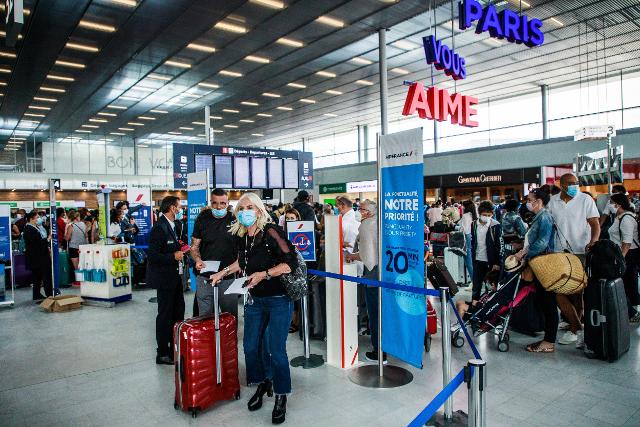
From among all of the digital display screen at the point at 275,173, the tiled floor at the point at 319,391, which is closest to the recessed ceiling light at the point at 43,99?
the digital display screen at the point at 275,173

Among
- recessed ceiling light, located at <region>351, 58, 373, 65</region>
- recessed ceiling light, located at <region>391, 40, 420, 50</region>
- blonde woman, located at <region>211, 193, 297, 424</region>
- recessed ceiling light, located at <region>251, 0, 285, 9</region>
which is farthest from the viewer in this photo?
recessed ceiling light, located at <region>351, 58, 373, 65</region>

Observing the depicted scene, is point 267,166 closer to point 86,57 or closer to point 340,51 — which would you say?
point 340,51

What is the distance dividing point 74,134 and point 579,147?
24581 mm

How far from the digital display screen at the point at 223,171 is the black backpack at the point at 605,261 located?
7994mm

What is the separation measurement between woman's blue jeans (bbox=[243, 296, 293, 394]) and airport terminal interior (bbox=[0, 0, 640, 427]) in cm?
2

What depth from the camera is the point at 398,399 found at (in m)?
3.54

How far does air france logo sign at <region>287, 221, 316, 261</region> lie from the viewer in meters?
5.12

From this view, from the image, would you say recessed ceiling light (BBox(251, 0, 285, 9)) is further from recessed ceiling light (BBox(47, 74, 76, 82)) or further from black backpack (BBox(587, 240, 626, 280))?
recessed ceiling light (BBox(47, 74, 76, 82))

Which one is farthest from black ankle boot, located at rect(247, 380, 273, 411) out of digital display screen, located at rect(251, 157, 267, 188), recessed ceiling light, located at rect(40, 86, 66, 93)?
recessed ceiling light, located at rect(40, 86, 66, 93)

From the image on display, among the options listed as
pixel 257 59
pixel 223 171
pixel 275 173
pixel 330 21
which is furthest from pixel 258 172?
pixel 257 59

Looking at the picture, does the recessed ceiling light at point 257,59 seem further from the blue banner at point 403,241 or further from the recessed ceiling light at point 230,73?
the blue banner at point 403,241

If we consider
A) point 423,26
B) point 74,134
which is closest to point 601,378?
point 423,26

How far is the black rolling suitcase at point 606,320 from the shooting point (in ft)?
13.6

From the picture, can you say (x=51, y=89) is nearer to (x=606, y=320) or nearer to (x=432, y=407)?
(x=606, y=320)
